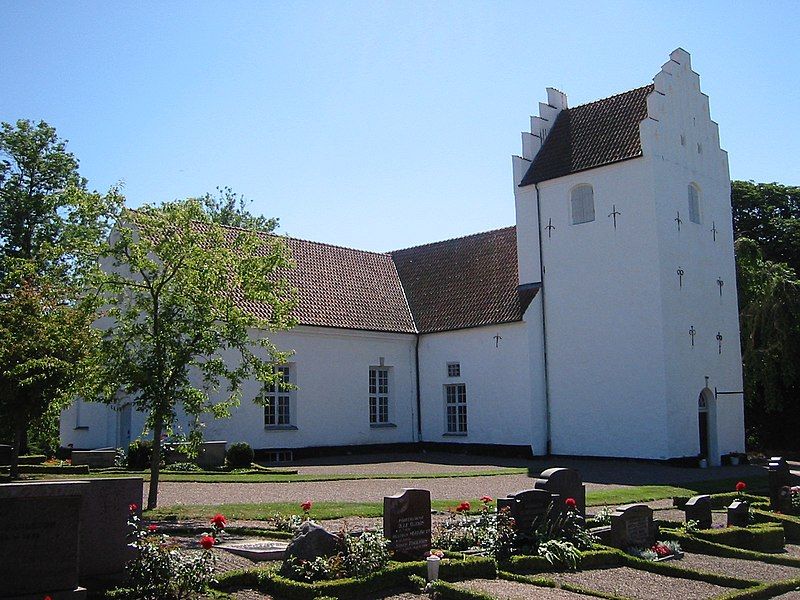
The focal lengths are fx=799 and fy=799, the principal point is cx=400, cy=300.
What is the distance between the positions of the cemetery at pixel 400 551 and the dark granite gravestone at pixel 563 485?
0.02 m

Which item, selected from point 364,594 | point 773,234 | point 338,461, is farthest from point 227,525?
point 773,234

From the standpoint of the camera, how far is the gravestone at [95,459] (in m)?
21.6

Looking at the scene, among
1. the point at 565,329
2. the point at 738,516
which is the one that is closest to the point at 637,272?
the point at 565,329

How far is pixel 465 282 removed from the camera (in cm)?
3036

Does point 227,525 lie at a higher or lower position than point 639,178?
lower

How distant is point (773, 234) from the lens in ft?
131

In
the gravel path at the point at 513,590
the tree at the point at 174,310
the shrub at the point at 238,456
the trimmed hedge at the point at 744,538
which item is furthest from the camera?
the shrub at the point at 238,456

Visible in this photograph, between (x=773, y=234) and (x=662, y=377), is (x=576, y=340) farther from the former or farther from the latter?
(x=773, y=234)

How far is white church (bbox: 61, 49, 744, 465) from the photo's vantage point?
24828 mm

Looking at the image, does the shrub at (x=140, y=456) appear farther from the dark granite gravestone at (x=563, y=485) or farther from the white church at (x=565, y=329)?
the dark granite gravestone at (x=563, y=485)

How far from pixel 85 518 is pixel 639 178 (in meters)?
20.9

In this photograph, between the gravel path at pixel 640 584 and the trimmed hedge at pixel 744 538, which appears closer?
the gravel path at pixel 640 584

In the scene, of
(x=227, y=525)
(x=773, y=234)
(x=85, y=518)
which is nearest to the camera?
(x=85, y=518)

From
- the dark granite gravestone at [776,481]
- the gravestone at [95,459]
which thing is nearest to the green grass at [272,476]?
the gravestone at [95,459]
